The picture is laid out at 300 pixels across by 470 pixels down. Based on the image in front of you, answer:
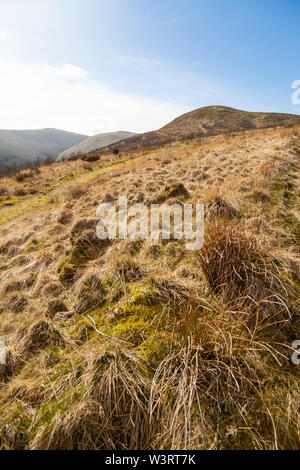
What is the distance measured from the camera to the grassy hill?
1474 millimetres

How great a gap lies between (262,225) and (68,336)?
11.6ft

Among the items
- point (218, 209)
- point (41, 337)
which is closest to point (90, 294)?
point (41, 337)

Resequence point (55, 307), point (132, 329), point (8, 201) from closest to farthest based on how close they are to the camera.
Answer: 1. point (132, 329)
2. point (55, 307)
3. point (8, 201)

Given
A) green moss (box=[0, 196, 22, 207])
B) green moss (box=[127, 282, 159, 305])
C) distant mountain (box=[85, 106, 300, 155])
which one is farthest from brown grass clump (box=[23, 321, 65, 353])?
distant mountain (box=[85, 106, 300, 155])

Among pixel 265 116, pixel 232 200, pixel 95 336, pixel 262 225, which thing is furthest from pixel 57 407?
pixel 265 116

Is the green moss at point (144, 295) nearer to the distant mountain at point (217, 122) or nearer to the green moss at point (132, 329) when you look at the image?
the green moss at point (132, 329)

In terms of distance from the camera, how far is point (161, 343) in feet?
6.53

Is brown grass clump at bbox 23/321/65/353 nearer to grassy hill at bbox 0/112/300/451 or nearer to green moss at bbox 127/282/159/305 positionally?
grassy hill at bbox 0/112/300/451

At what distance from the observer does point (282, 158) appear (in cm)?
691

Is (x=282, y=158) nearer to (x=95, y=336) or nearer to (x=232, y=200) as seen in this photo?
(x=232, y=200)

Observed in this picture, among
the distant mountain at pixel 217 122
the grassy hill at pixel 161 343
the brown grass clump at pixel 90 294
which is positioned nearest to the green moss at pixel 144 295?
the grassy hill at pixel 161 343

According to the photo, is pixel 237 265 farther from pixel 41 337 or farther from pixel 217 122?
pixel 217 122

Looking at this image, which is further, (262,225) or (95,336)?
(262,225)
